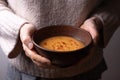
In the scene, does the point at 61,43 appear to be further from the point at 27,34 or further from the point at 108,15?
the point at 108,15

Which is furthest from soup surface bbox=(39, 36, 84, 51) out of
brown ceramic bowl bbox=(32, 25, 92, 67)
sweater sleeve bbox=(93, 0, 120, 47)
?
sweater sleeve bbox=(93, 0, 120, 47)

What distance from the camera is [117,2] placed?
691 mm

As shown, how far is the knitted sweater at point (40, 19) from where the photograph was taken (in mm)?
603

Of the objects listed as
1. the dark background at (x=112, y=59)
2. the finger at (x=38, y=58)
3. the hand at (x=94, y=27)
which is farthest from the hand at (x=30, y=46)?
the dark background at (x=112, y=59)

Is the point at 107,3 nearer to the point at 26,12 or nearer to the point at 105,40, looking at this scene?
the point at 105,40

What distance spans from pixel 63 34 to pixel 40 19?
7 centimetres

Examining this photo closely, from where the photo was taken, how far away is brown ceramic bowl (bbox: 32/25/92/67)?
49 cm

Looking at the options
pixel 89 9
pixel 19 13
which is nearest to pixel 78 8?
pixel 89 9

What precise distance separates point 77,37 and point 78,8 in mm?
81

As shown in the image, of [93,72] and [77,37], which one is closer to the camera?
[77,37]

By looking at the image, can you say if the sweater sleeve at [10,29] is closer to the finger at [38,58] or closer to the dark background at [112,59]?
the finger at [38,58]

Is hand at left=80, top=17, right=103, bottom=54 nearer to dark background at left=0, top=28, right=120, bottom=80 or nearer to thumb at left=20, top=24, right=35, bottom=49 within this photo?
thumb at left=20, top=24, right=35, bottom=49

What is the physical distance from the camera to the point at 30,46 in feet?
1.73

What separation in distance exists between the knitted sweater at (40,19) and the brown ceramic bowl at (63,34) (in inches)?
1.6
